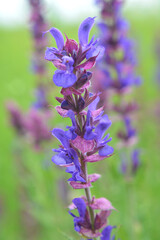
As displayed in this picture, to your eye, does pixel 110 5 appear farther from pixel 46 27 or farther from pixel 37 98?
pixel 37 98

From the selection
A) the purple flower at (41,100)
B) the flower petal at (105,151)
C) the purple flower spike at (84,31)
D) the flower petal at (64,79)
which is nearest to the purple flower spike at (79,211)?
the flower petal at (105,151)

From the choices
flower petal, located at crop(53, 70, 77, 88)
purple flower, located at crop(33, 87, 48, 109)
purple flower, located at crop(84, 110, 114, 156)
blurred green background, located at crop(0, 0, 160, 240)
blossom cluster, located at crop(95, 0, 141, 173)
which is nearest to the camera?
flower petal, located at crop(53, 70, 77, 88)

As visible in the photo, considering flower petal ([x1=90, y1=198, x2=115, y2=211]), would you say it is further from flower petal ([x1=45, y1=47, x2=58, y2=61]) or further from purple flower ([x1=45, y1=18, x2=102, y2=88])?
flower petal ([x1=45, y1=47, x2=58, y2=61])

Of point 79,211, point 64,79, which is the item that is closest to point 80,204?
point 79,211

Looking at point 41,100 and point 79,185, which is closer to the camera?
point 79,185

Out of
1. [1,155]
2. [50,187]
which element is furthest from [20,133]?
[1,155]

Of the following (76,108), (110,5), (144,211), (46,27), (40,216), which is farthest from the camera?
(46,27)

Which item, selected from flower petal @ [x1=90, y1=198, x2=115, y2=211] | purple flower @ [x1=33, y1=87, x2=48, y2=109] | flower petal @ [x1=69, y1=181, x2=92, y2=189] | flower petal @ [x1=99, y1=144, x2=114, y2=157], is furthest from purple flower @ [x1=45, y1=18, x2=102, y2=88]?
purple flower @ [x1=33, y1=87, x2=48, y2=109]

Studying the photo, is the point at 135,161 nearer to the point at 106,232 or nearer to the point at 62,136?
the point at 106,232
